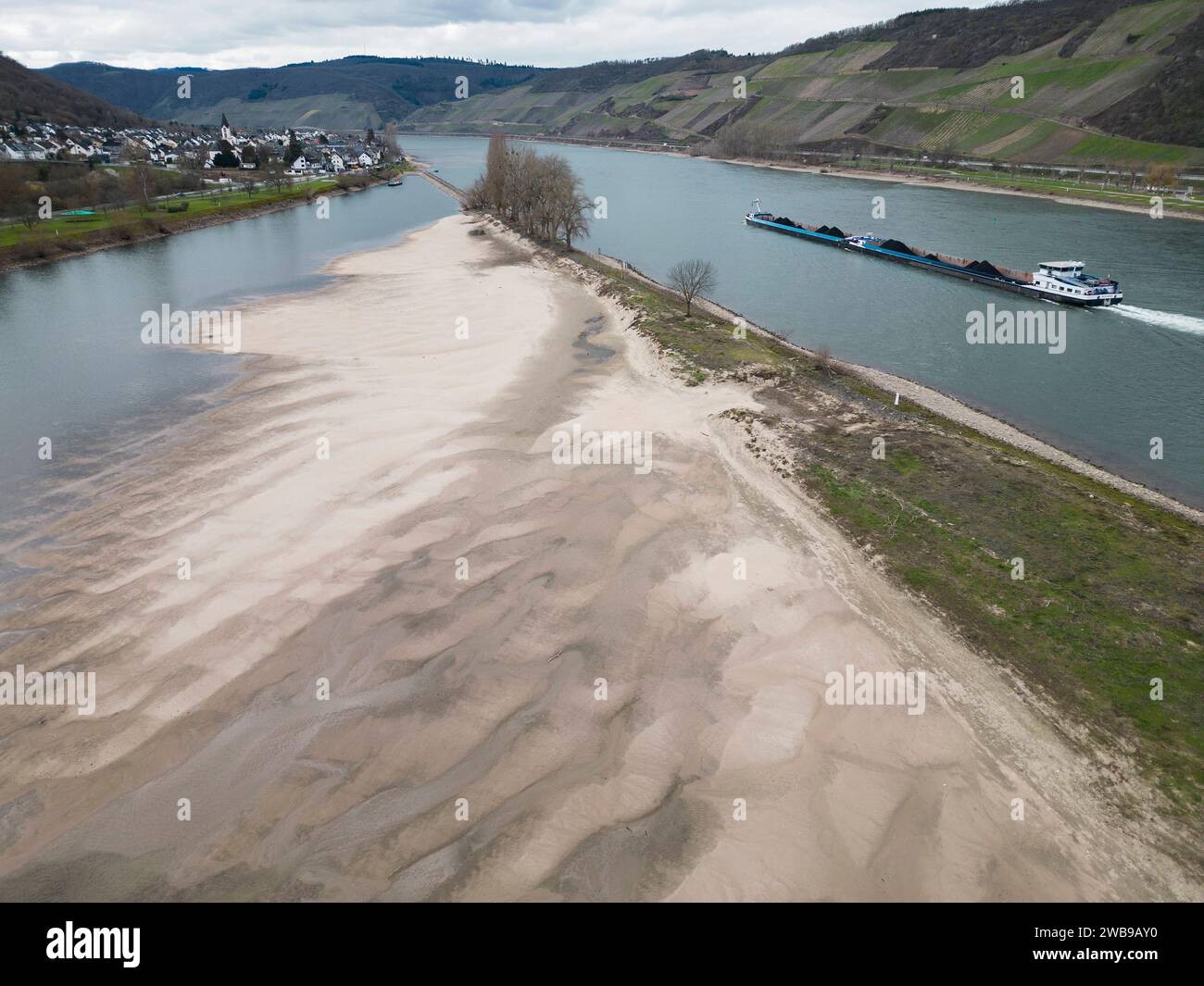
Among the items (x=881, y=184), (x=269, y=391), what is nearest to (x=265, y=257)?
(x=269, y=391)

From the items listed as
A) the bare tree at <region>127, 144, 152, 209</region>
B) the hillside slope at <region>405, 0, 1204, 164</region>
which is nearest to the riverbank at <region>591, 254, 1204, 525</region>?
the bare tree at <region>127, 144, 152, 209</region>

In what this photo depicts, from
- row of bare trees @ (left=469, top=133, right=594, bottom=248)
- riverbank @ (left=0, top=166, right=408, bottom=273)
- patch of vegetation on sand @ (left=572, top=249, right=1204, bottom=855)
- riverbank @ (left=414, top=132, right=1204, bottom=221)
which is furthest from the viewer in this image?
riverbank @ (left=414, top=132, right=1204, bottom=221)

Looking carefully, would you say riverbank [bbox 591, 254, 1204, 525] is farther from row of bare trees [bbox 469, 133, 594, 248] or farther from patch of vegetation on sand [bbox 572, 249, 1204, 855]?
row of bare trees [bbox 469, 133, 594, 248]

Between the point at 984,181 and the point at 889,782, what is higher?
the point at 984,181

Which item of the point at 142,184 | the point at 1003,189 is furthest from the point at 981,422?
the point at 142,184

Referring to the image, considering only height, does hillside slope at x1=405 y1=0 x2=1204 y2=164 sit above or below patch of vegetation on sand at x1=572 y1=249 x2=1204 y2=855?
above
